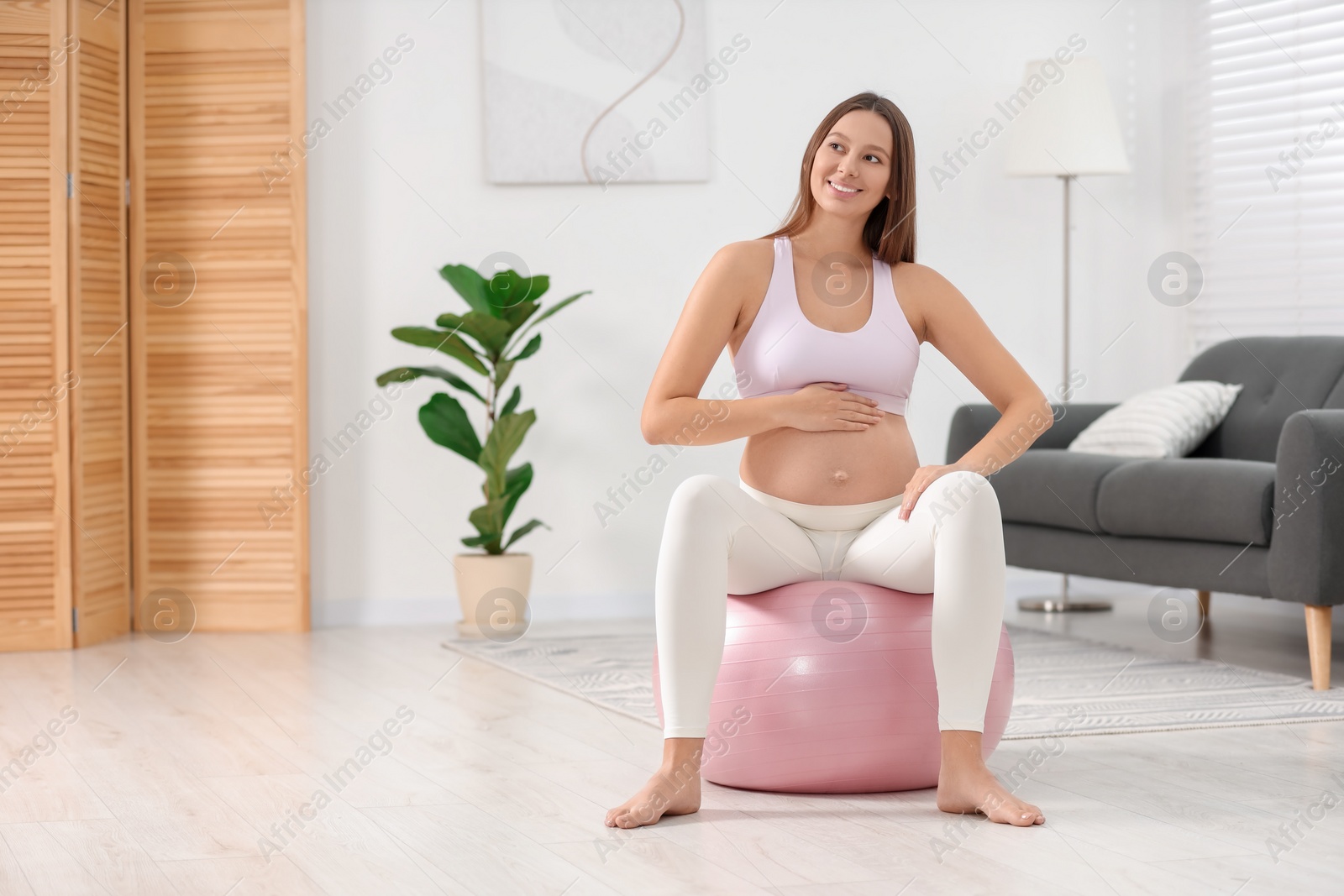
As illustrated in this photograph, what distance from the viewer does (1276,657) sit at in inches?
141

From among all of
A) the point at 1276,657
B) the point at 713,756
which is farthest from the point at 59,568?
the point at 1276,657

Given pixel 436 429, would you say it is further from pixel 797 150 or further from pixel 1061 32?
pixel 1061 32

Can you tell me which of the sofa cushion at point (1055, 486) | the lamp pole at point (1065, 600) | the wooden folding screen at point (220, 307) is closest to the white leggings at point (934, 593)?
the sofa cushion at point (1055, 486)

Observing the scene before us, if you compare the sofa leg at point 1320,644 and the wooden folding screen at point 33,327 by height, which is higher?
the wooden folding screen at point 33,327

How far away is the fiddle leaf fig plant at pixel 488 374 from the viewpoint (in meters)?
4.00

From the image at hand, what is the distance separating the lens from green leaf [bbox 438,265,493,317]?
402cm

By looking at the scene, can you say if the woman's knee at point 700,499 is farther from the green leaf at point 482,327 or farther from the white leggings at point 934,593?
the green leaf at point 482,327

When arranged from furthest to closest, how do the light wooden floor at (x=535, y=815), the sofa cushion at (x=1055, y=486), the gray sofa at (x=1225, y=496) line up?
the sofa cushion at (x=1055, y=486)
the gray sofa at (x=1225, y=496)
the light wooden floor at (x=535, y=815)

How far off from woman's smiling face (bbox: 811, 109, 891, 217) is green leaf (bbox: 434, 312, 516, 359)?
184cm

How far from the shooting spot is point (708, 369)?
221 cm

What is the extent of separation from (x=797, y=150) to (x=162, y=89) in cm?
191

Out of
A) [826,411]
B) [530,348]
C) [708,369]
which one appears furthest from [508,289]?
[826,411]

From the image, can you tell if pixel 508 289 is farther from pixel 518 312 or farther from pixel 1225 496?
pixel 1225 496

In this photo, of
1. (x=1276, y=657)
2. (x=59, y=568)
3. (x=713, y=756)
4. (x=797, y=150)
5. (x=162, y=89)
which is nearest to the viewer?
(x=713, y=756)
